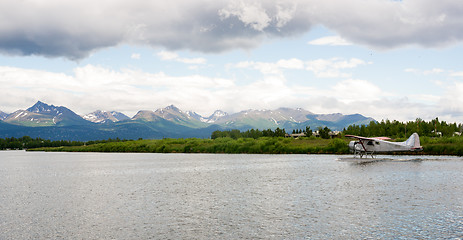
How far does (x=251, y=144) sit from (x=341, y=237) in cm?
13643

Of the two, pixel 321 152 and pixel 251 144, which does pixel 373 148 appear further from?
pixel 251 144

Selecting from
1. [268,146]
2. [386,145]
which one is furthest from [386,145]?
[268,146]

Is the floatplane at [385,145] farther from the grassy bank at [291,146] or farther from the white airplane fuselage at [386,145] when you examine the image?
the grassy bank at [291,146]

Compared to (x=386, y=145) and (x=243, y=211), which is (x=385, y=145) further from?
(x=243, y=211)

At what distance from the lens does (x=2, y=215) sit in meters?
29.9

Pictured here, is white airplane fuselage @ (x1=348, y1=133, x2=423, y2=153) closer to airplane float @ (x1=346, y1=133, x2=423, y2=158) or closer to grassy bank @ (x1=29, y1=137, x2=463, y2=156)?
airplane float @ (x1=346, y1=133, x2=423, y2=158)

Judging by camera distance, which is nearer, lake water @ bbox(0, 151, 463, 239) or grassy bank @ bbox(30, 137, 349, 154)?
lake water @ bbox(0, 151, 463, 239)

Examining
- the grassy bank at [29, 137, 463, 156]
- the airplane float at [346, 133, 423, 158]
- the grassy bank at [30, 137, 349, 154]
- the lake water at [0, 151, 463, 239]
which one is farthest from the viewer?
the grassy bank at [30, 137, 349, 154]

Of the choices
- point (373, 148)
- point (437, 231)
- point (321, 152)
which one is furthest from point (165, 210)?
point (321, 152)

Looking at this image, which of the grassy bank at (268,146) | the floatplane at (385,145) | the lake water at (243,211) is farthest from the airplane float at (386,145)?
the lake water at (243,211)

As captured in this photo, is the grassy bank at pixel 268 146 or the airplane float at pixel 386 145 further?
the grassy bank at pixel 268 146

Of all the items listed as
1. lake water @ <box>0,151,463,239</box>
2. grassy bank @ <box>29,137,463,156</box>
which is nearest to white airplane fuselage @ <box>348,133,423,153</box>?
grassy bank @ <box>29,137,463,156</box>

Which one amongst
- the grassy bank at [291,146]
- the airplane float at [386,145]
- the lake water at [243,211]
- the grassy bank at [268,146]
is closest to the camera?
the lake water at [243,211]

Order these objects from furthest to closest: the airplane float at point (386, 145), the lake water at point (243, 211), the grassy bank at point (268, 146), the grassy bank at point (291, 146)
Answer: the grassy bank at point (268, 146)
the grassy bank at point (291, 146)
the airplane float at point (386, 145)
the lake water at point (243, 211)
